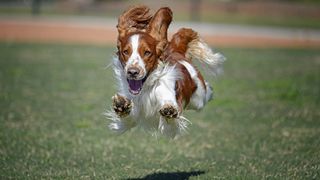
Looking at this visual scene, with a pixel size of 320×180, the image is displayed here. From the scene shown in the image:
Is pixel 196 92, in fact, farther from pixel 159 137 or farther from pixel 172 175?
pixel 159 137

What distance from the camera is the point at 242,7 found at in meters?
Result: 51.0

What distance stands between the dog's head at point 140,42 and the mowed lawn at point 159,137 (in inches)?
37.4

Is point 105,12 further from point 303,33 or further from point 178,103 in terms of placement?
point 178,103

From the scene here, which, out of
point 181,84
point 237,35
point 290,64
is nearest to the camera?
point 181,84

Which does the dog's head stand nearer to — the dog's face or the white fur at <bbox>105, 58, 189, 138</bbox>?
the dog's face

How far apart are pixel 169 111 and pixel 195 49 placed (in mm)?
2173

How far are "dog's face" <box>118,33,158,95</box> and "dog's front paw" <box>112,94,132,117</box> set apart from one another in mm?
123

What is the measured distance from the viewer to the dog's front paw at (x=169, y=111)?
6270 millimetres

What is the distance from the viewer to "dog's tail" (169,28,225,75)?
8.02 m

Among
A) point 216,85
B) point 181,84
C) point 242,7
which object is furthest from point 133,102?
point 242,7

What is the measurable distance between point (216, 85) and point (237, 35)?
18.6m

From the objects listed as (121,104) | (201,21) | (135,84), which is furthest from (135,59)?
(201,21)

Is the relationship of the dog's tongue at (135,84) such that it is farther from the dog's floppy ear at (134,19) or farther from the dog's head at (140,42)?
the dog's floppy ear at (134,19)

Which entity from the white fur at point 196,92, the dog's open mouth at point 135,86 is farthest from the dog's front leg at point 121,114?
the white fur at point 196,92
